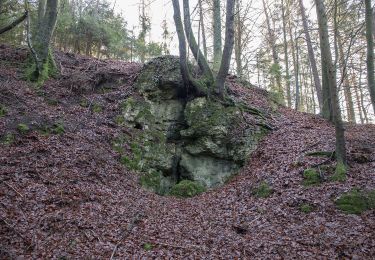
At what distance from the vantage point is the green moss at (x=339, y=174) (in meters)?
7.61

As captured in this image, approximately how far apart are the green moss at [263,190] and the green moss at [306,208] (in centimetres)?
124

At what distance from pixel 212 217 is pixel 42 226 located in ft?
13.2

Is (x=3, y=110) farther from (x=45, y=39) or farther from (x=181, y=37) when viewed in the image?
(x=181, y=37)

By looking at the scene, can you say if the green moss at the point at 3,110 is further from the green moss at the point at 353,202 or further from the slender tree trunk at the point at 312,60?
the slender tree trunk at the point at 312,60

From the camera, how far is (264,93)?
15.7 m

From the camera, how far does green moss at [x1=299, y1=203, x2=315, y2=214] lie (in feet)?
22.8

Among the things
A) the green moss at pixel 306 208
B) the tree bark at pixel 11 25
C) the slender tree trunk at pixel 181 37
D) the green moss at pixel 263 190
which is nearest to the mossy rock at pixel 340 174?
the green moss at pixel 306 208

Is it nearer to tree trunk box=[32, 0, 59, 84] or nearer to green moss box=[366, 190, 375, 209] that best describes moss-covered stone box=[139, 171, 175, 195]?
tree trunk box=[32, 0, 59, 84]

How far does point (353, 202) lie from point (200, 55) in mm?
8259

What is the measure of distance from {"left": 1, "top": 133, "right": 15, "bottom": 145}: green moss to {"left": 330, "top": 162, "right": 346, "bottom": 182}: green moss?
8566 mm

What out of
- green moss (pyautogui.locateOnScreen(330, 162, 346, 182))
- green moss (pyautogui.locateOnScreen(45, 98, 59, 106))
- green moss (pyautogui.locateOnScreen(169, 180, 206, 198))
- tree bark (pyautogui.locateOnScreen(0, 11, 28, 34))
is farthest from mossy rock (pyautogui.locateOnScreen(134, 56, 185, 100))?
green moss (pyautogui.locateOnScreen(330, 162, 346, 182))

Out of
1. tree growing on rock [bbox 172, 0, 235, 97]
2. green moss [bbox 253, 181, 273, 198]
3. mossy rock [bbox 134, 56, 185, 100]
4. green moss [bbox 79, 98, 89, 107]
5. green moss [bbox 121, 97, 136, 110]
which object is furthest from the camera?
mossy rock [bbox 134, 56, 185, 100]

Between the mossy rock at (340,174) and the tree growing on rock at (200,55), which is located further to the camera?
the tree growing on rock at (200,55)

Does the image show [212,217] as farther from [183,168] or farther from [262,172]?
[183,168]
